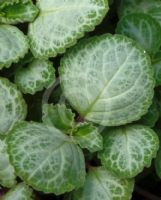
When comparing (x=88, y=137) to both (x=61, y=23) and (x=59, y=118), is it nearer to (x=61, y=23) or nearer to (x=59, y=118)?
(x=59, y=118)

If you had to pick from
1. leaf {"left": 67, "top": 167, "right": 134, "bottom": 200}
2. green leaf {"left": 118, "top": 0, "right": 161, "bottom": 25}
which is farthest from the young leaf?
green leaf {"left": 118, "top": 0, "right": 161, "bottom": 25}

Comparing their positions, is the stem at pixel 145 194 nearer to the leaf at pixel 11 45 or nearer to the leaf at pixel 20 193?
the leaf at pixel 20 193

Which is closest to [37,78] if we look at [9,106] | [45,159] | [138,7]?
[9,106]

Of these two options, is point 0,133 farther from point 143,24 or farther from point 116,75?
point 143,24

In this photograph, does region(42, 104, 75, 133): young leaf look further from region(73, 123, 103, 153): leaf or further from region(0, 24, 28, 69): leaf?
region(0, 24, 28, 69): leaf

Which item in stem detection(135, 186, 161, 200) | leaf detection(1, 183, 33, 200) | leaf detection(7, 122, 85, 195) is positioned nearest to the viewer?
leaf detection(7, 122, 85, 195)

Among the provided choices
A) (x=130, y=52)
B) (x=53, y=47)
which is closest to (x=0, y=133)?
(x=53, y=47)
